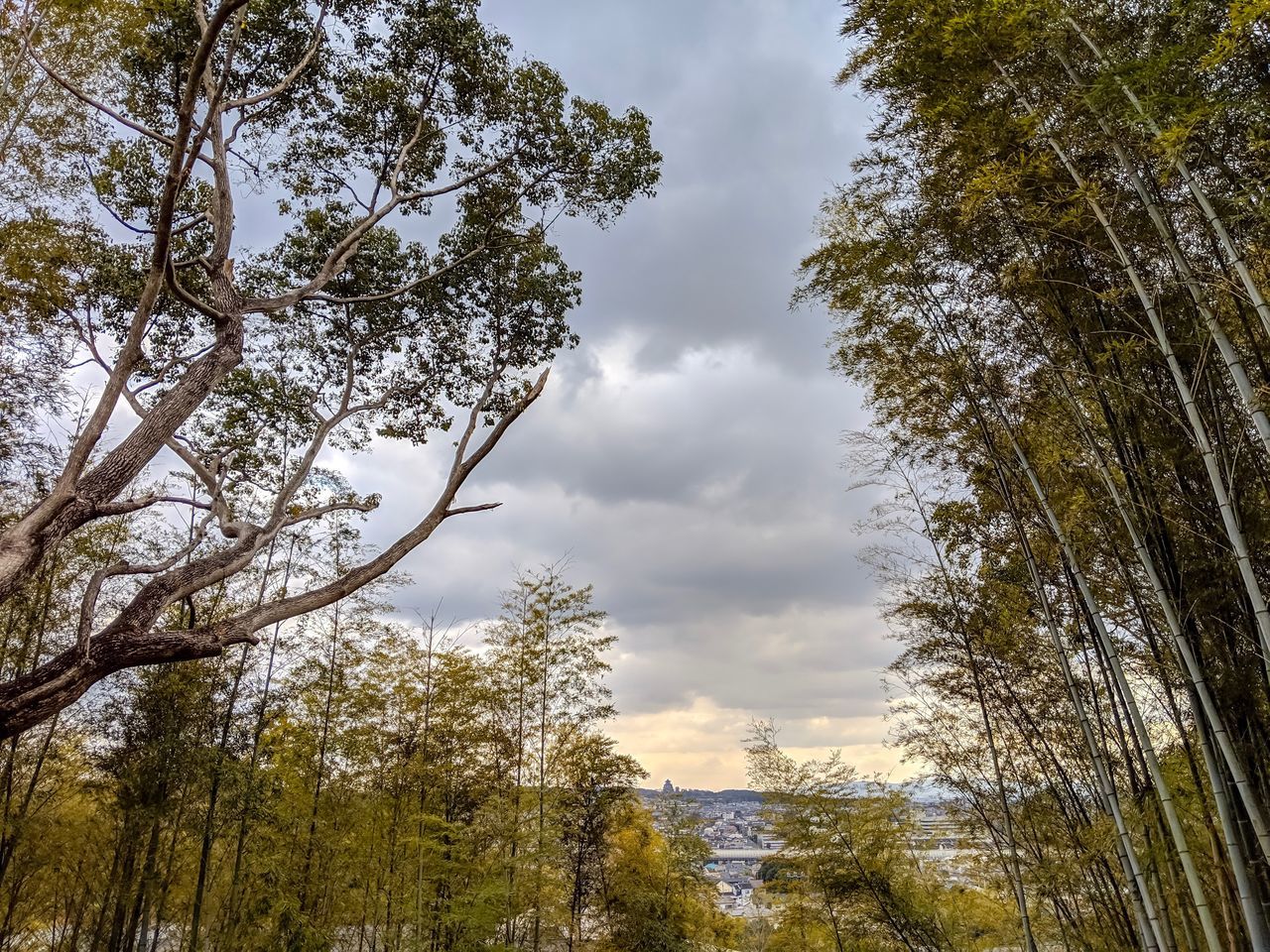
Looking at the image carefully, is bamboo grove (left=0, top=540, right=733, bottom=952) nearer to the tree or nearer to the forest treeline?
the forest treeline

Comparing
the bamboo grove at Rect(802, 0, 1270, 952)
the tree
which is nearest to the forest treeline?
the tree

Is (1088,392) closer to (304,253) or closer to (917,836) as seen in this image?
(304,253)

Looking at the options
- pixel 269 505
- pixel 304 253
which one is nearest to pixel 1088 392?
pixel 304 253

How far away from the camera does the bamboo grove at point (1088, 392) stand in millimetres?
2502

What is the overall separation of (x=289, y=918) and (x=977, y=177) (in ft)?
28.1

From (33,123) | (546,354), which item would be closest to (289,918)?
(546,354)

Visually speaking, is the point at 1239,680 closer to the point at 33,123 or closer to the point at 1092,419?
the point at 1092,419

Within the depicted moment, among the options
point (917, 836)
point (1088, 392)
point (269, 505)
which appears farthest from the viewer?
point (917, 836)

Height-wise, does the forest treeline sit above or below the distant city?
above

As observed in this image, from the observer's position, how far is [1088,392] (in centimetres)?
347

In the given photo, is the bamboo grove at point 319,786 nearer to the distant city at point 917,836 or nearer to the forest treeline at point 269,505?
the forest treeline at point 269,505

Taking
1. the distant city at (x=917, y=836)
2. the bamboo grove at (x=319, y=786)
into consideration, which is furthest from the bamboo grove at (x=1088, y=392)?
the bamboo grove at (x=319, y=786)

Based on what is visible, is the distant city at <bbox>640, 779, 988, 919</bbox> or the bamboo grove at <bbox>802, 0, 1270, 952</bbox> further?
the distant city at <bbox>640, 779, 988, 919</bbox>

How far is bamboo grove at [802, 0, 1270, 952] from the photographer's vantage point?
2.50m
